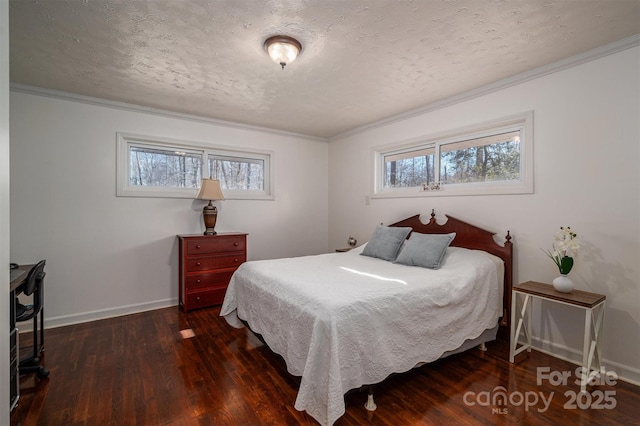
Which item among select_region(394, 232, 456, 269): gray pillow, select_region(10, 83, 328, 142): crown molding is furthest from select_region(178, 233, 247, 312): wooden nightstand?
select_region(394, 232, 456, 269): gray pillow

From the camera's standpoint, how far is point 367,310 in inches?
71.1

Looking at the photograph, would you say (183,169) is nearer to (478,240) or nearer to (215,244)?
(215,244)

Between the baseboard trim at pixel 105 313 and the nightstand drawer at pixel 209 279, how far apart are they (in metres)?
0.50

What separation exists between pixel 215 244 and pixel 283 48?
95.6 inches

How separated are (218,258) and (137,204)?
1154 millimetres

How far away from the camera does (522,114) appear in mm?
2740

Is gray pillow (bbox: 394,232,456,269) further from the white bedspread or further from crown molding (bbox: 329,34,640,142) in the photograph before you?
crown molding (bbox: 329,34,640,142)

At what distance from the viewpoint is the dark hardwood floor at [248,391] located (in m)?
1.76

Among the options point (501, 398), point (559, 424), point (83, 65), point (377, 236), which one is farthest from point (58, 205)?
point (559, 424)

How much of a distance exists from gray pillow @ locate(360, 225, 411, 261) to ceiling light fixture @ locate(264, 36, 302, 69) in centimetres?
203

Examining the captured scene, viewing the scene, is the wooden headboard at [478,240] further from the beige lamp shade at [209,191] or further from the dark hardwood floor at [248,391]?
the beige lamp shade at [209,191]

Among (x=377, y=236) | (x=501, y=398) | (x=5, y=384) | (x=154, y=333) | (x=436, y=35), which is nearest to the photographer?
(x=5, y=384)

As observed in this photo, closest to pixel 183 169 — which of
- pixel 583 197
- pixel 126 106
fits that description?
pixel 126 106

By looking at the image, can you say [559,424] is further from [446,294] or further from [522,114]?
[522,114]
